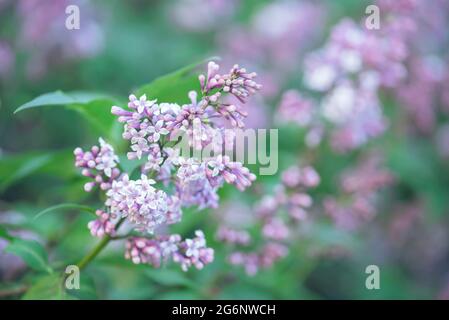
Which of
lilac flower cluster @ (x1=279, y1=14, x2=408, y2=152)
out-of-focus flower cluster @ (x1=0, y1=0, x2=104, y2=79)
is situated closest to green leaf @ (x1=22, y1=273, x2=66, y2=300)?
lilac flower cluster @ (x1=279, y1=14, x2=408, y2=152)

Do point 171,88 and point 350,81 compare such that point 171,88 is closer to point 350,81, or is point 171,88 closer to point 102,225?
point 102,225

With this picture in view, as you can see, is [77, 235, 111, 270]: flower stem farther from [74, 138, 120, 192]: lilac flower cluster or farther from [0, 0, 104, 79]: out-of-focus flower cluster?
[0, 0, 104, 79]: out-of-focus flower cluster

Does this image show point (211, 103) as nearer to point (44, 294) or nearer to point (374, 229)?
point (44, 294)

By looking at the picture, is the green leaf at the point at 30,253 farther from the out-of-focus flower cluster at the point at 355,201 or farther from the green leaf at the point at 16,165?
the out-of-focus flower cluster at the point at 355,201

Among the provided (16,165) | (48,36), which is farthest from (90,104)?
(48,36)

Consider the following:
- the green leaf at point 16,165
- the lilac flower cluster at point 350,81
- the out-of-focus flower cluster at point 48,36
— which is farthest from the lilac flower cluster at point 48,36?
the lilac flower cluster at point 350,81

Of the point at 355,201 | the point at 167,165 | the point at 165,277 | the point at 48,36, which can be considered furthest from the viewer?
the point at 48,36
